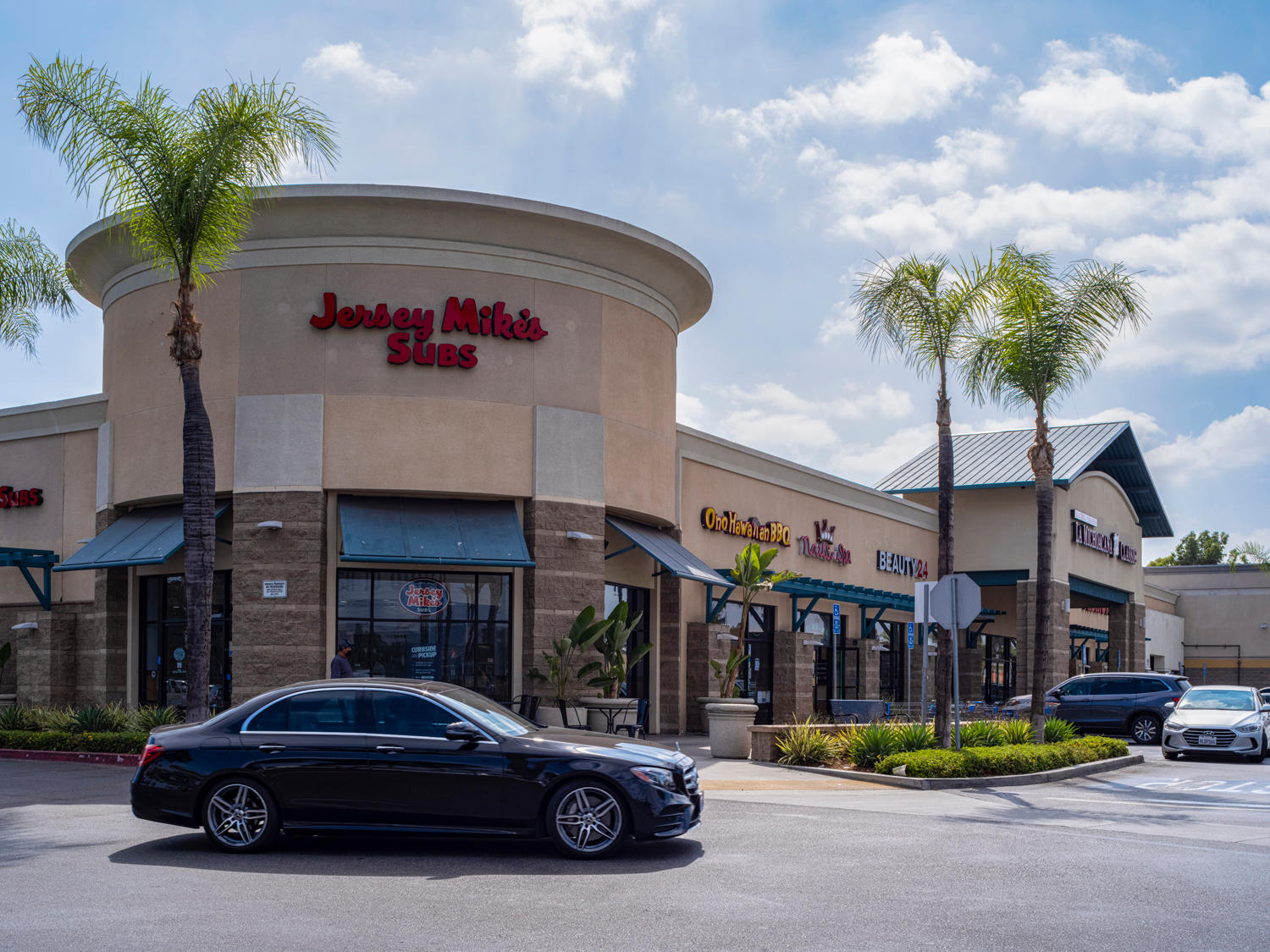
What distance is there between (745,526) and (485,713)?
18.6 m

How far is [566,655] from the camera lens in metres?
21.9

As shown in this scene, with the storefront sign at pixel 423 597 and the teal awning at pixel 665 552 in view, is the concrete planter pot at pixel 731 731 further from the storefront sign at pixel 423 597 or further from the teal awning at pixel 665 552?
the storefront sign at pixel 423 597

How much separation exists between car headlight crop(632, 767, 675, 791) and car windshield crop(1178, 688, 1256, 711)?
17.0m

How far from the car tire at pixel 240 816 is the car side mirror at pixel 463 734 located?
155cm

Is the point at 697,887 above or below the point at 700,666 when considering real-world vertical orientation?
below

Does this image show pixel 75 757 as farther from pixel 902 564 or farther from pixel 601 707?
pixel 902 564

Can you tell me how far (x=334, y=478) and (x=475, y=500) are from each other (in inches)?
97.8

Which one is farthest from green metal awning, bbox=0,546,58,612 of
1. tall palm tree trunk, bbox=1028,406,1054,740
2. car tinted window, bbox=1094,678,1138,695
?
car tinted window, bbox=1094,678,1138,695

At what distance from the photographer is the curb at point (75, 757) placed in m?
19.2

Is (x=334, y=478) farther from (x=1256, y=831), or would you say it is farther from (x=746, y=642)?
(x=1256, y=831)

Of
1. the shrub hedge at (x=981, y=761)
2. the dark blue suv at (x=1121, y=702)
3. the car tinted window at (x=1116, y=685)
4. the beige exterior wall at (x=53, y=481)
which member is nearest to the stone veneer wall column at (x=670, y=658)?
the shrub hedge at (x=981, y=761)

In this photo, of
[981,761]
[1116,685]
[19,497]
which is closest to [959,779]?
[981,761]

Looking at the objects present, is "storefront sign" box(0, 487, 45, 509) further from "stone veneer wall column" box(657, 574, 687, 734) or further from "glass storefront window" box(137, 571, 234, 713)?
"stone veneer wall column" box(657, 574, 687, 734)

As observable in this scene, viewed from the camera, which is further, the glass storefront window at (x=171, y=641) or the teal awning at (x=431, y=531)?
the glass storefront window at (x=171, y=641)
